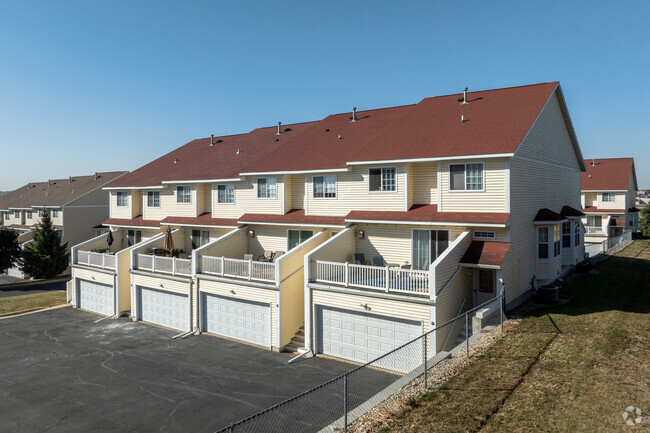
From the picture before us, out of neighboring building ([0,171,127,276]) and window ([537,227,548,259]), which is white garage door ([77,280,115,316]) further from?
window ([537,227,548,259])

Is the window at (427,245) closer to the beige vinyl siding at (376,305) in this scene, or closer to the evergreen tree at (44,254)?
the beige vinyl siding at (376,305)

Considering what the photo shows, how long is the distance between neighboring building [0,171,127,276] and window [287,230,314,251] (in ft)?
108

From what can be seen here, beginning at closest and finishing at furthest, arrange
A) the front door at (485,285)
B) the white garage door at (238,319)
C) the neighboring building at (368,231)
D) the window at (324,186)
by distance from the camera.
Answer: the neighboring building at (368,231) → the front door at (485,285) → the white garage door at (238,319) → the window at (324,186)

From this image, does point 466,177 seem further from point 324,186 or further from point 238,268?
point 238,268

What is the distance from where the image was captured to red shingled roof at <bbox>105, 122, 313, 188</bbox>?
2859 centimetres

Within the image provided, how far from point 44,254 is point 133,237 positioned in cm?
1871

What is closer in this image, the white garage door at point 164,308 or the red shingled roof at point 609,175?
the white garage door at point 164,308

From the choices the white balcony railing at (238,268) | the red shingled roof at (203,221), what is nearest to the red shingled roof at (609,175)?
the red shingled roof at (203,221)

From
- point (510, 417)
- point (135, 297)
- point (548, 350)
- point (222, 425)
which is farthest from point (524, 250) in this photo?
point (135, 297)

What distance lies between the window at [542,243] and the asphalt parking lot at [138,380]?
1095 cm

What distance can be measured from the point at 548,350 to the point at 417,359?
4.53 m

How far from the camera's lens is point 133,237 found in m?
32.4

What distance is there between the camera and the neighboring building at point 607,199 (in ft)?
152

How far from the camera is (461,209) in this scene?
714 inches
